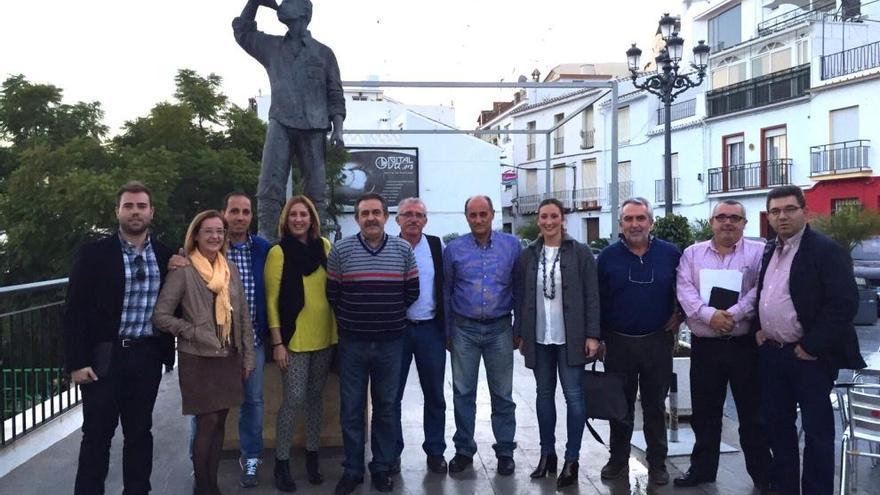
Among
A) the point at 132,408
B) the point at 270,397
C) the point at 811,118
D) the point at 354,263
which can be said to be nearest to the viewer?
the point at 132,408

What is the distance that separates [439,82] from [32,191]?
14.8 metres

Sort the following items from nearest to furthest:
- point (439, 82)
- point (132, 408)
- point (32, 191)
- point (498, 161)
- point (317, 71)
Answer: point (132, 408), point (317, 71), point (439, 82), point (32, 191), point (498, 161)

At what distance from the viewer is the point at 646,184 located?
34.0 meters

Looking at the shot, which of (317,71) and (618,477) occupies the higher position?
(317,71)

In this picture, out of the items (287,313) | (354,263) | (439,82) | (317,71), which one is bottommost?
(287,313)

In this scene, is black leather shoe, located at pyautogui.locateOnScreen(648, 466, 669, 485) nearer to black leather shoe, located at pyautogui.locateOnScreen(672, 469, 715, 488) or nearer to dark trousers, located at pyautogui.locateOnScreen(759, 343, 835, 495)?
black leather shoe, located at pyautogui.locateOnScreen(672, 469, 715, 488)

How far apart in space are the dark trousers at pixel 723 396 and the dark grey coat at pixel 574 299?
0.63 m

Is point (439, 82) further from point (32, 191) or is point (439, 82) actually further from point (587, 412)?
point (32, 191)

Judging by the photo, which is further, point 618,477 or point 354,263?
point 618,477

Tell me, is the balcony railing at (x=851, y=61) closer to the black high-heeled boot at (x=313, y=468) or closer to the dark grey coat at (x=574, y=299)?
the dark grey coat at (x=574, y=299)

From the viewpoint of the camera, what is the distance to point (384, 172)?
3628 centimetres

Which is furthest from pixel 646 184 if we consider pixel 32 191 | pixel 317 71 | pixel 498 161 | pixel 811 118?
pixel 317 71

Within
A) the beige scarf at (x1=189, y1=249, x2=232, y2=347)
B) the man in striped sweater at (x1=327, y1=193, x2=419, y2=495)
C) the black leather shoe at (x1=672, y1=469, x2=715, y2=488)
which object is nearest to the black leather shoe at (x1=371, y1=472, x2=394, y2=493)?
the man in striped sweater at (x1=327, y1=193, x2=419, y2=495)

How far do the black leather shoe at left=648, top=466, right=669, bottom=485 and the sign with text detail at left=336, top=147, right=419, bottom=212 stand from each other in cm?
3116
